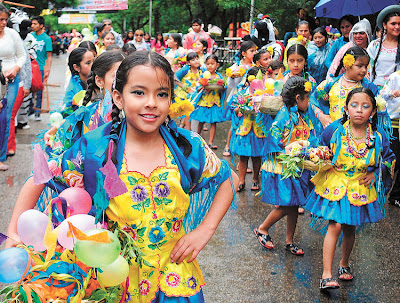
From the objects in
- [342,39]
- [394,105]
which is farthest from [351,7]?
[394,105]

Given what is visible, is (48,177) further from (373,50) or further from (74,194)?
(373,50)

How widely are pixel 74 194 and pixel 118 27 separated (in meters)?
49.5

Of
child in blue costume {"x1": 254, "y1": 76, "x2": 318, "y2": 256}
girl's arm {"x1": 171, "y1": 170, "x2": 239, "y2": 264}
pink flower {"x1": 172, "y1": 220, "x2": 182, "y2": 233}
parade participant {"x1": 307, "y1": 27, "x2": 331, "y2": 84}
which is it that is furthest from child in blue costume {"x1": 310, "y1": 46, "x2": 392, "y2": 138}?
pink flower {"x1": 172, "y1": 220, "x2": 182, "y2": 233}

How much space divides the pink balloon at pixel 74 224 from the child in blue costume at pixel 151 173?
208 mm

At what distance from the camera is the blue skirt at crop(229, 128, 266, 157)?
21.9ft

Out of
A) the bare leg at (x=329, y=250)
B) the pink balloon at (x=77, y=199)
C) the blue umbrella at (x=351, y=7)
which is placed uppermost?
the blue umbrella at (x=351, y=7)

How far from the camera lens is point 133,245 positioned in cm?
215

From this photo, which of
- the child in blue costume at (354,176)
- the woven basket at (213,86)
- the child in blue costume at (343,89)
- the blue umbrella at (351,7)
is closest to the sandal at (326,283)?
the child in blue costume at (354,176)

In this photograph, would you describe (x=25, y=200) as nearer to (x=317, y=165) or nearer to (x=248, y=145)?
(x=317, y=165)

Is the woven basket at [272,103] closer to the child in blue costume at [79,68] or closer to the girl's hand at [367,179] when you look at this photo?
the girl's hand at [367,179]

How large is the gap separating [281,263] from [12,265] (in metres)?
3.13

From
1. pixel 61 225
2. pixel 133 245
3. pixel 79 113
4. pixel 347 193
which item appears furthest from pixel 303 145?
pixel 61 225

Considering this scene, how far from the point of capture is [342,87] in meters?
5.29

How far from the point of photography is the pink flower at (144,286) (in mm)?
2338
